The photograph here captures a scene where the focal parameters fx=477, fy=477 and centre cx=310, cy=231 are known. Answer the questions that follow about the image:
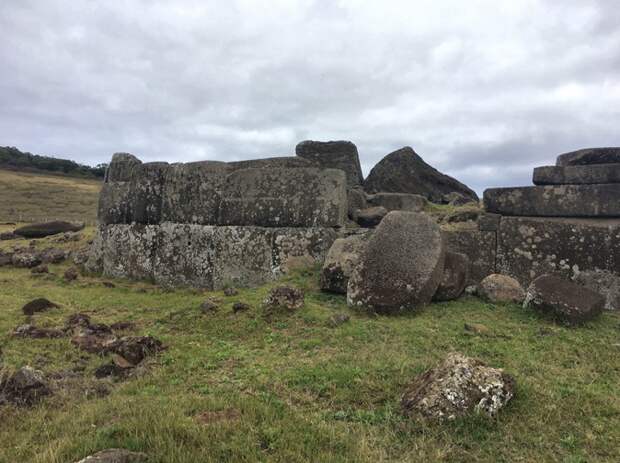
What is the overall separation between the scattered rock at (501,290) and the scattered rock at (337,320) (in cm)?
250

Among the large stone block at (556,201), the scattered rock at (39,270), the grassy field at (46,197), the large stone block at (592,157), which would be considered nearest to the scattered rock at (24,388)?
the large stone block at (556,201)

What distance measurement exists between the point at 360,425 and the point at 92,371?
10.7ft

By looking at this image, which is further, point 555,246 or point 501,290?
point 555,246

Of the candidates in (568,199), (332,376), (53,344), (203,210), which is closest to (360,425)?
(332,376)

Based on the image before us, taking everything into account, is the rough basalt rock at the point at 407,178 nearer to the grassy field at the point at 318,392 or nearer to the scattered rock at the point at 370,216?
the scattered rock at the point at 370,216

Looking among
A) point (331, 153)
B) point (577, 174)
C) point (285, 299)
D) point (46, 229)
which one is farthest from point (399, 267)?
point (46, 229)

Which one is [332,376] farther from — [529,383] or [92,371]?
[92,371]

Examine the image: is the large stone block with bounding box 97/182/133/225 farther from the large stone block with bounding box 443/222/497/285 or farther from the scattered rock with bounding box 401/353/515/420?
the scattered rock with bounding box 401/353/515/420

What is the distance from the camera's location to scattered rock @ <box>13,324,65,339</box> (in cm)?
642

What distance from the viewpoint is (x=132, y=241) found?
12203 mm

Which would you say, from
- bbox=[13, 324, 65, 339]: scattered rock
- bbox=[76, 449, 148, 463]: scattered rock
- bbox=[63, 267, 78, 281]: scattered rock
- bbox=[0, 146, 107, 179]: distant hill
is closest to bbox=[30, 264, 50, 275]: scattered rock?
bbox=[63, 267, 78, 281]: scattered rock

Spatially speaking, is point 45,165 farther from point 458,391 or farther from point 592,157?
point 458,391

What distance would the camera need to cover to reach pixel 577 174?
28.1 feet

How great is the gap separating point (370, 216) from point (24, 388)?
772 centimetres
